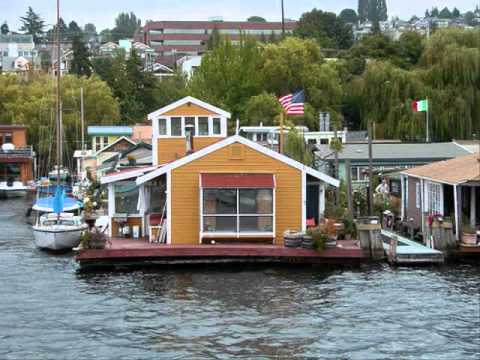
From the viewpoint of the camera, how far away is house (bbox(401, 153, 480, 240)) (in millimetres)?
39719

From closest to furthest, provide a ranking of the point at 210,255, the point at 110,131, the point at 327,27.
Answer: the point at 210,255 → the point at 110,131 → the point at 327,27

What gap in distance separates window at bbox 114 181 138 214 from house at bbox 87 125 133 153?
47.2 meters

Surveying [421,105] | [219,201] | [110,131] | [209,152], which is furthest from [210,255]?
[110,131]

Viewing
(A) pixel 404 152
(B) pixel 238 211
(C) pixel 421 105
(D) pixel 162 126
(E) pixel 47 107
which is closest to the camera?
(B) pixel 238 211

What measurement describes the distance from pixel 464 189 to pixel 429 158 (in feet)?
45.8

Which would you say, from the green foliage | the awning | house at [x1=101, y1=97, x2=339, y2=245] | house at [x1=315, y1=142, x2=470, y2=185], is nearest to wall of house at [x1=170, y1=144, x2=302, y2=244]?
house at [x1=101, y1=97, x2=339, y2=245]

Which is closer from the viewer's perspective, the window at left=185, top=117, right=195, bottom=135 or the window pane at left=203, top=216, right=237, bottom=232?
the window pane at left=203, top=216, right=237, bottom=232

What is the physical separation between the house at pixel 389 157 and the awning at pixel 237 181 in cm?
1731

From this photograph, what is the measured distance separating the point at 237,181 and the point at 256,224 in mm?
1834

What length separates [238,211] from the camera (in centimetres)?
3784

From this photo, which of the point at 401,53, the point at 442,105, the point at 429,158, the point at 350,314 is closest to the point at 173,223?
the point at 350,314

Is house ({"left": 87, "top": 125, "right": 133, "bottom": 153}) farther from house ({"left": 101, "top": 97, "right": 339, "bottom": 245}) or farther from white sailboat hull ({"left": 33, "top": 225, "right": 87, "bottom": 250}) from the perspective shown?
house ({"left": 101, "top": 97, "right": 339, "bottom": 245})

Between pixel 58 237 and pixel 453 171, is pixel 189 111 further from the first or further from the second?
pixel 453 171

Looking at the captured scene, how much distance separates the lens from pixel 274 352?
24.8 meters
